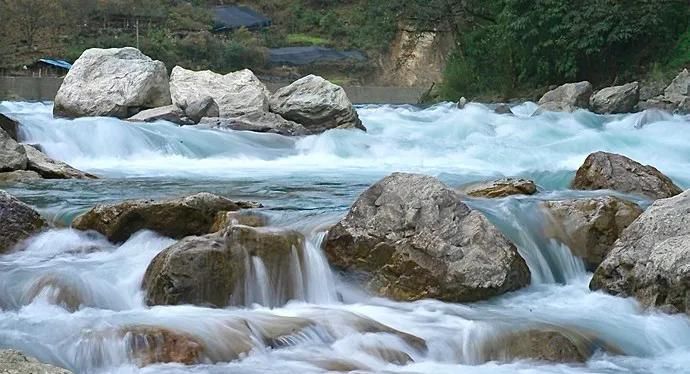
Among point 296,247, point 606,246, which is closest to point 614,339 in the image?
point 606,246

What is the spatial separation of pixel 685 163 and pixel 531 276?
25.5 feet

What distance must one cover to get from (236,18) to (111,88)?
35.0m

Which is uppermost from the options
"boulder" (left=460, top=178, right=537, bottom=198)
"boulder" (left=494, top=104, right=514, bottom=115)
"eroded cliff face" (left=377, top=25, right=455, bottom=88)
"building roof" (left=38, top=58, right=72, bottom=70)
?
"eroded cliff face" (left=377, top=25, right=455, bottom=88)

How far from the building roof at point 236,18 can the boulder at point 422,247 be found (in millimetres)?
43349

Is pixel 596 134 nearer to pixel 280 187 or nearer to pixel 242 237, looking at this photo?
pixel 280 187

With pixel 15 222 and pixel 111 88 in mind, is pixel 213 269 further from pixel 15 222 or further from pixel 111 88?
pixel 111 88

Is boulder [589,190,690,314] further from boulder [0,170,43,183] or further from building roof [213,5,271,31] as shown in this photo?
building roof [213,5,271,31]

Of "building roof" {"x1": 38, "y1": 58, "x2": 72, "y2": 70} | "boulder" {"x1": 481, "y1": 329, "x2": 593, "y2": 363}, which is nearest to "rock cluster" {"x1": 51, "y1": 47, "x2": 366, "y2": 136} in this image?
"boulder" {"x1": 481, "y1": 329, "x2": 593, "y2": 363}

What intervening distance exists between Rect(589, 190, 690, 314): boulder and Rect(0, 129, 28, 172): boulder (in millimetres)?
6584

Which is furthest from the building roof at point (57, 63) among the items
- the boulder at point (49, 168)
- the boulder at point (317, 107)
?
the boulder at point (49, 168)

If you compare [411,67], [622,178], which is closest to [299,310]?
[622,178]

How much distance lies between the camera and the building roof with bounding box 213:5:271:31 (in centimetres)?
4919

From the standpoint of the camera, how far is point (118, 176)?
443 inches

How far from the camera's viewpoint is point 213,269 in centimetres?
548
